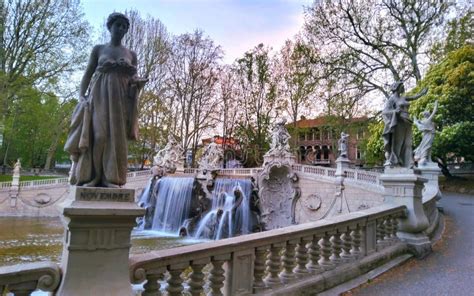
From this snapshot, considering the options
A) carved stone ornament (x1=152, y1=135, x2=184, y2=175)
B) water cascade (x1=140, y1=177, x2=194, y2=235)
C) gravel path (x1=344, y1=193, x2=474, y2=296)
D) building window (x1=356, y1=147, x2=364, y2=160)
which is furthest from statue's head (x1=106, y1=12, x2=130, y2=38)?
building window (x1=356, y1=147, x2=364, y2=160)

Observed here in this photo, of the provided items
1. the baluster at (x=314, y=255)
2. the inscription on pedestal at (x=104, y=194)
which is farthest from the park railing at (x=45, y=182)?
the inscription on pedestal at (x=104, y=194)

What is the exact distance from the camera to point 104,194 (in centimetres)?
279

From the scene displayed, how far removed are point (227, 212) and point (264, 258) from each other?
646 inches

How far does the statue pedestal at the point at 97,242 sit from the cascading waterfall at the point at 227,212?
1596 centimetres

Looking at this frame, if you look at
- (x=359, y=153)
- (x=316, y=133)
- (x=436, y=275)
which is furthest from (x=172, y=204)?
(x=359, y=153)

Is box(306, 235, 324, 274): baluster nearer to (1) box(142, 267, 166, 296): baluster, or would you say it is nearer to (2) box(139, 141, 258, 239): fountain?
(1) box(142, 267, 166, 296): baluster

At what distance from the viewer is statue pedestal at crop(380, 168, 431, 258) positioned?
6578 mm

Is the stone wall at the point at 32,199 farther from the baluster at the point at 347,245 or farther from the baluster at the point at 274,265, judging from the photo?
the baluster at the point at 274,265

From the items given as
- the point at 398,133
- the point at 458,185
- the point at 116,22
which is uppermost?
the point at 116,22

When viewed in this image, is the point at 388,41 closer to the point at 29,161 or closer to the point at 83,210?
the point at 83,210

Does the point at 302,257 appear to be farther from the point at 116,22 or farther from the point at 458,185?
the point at 458,185

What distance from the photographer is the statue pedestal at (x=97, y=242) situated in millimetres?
2590

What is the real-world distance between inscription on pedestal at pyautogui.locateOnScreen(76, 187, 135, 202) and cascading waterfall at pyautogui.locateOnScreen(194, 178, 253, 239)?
15976 mm

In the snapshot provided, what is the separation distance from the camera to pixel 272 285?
391cm
